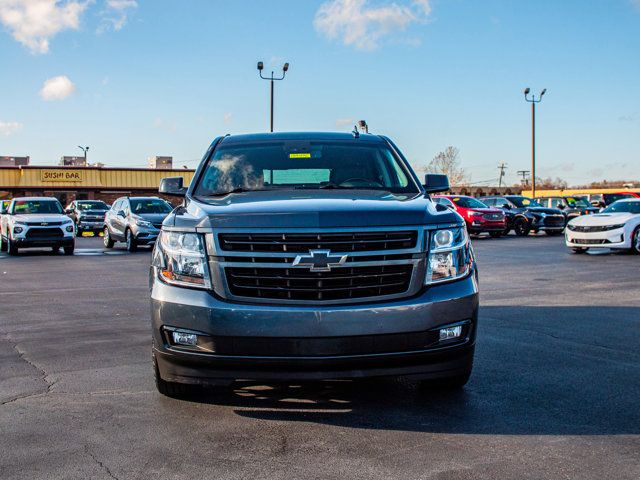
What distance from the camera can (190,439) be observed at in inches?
168

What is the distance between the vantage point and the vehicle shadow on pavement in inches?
178

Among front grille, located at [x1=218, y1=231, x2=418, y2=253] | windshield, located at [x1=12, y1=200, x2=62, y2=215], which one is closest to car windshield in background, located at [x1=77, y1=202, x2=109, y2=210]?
windshield, located at [x1=12, y1=200, x2=62, y2=215]

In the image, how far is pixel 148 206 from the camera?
2402cm

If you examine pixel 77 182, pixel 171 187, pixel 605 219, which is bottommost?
pixel 605 219

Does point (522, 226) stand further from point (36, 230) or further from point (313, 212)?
point (313, 212)

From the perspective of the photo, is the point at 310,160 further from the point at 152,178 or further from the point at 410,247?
the point at 152,178

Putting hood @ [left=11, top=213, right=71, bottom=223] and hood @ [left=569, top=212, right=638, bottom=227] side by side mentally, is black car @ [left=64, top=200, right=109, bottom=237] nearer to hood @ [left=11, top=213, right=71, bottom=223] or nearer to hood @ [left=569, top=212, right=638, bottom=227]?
hood @ [left=11, top=213, right=71, bottom=223]

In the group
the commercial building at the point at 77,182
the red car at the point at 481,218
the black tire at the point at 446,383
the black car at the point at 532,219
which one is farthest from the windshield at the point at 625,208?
the commercial building at the point at 77,182

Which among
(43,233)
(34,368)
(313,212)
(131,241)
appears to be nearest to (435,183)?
(313,212)

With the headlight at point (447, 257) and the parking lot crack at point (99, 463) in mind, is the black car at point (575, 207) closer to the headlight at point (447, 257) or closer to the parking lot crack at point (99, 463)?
the headlight at point (447, 257)

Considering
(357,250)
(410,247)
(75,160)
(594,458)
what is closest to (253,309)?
(357,250)

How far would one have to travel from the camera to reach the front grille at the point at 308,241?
14.5ft

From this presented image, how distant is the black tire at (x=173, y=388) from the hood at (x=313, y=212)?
105cm

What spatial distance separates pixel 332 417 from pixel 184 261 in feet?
4.28
